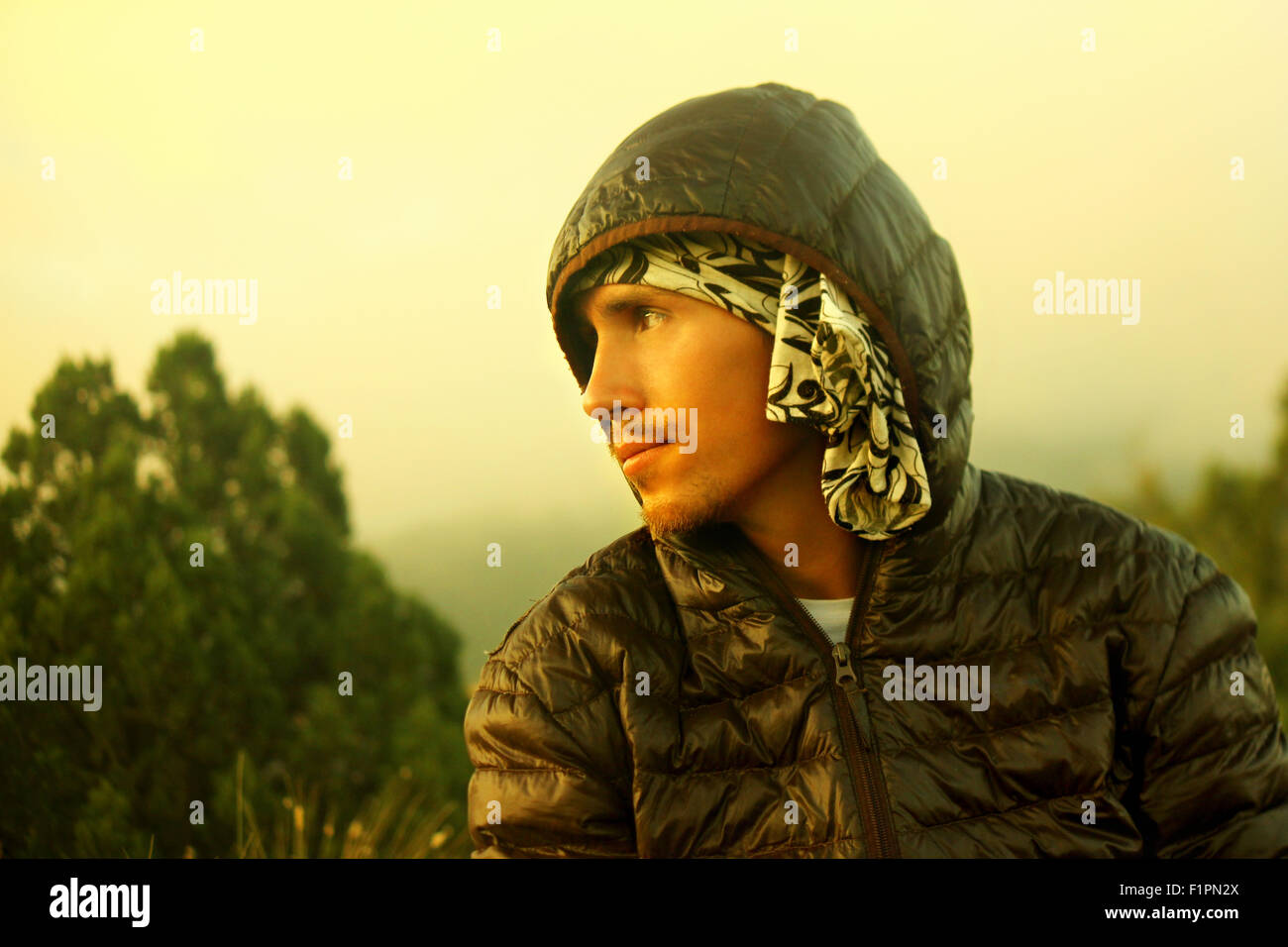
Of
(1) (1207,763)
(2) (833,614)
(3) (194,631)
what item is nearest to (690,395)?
(2) (833,614)

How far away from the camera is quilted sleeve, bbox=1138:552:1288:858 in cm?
229

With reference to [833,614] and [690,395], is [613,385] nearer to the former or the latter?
[690,395]

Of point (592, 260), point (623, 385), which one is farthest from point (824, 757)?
point (592, 260)

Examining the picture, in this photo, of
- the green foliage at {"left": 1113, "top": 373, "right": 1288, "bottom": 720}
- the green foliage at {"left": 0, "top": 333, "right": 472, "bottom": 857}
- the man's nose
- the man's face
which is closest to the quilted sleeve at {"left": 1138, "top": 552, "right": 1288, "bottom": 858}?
the man's face

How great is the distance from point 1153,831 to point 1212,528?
5.23m

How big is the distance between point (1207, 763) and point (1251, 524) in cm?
521

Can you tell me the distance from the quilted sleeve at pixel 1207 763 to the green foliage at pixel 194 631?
105 inches

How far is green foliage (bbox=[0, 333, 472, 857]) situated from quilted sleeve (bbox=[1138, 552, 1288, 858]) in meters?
2.68

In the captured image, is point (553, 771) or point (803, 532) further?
point (803, 532)

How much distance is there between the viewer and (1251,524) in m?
6.85

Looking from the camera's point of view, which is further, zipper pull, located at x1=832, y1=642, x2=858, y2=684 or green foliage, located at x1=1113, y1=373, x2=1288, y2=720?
green foliage, located at x1=1113, y1=373, x2=1288, y2=720

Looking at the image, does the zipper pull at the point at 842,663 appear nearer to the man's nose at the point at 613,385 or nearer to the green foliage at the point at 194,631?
the man's nose at the point at 613,385

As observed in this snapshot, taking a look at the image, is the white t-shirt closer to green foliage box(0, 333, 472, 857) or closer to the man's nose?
the man's nose
